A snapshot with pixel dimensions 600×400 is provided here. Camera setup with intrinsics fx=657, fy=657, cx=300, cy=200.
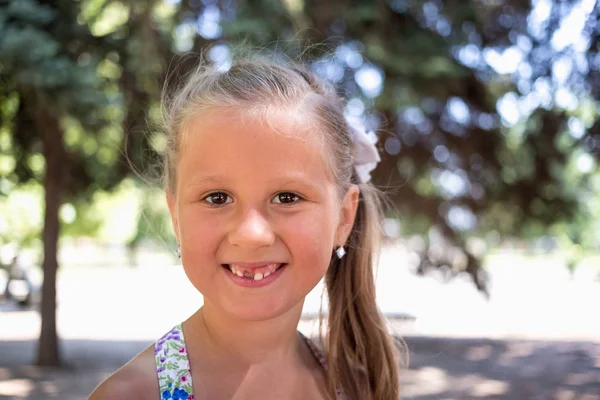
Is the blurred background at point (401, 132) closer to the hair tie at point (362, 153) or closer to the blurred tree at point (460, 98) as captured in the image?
the blurred tree at point (460, 98)

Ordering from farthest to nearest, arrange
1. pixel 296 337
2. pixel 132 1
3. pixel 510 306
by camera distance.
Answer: pixel 510 306, pixel 132 1, pixel 296 337

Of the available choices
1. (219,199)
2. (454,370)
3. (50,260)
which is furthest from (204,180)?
(454,370)

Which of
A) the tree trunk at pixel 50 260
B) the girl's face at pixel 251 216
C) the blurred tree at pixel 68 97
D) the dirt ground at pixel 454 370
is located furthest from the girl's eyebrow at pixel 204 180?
the tree trunk at pixel 50 260

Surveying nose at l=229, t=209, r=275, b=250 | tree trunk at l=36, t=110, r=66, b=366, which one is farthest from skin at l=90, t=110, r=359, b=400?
tree trunk at l=36, t=110, r=66, b=366

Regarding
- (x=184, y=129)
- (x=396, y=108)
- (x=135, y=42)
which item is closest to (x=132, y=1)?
(x=135, y=42)

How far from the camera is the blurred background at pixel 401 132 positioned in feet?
17.5

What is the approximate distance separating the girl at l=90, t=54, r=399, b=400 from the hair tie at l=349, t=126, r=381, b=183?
0.18 ft

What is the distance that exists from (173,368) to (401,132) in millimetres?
6200

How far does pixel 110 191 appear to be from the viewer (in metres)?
7.79

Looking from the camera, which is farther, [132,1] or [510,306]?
[510,306]

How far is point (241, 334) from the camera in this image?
4.77 feet

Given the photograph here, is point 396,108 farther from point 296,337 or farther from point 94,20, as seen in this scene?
point 296,337

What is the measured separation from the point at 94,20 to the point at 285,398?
5.24m

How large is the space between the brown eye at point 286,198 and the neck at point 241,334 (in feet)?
0.98
